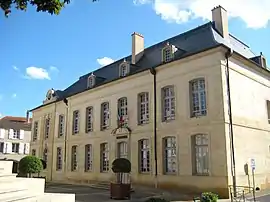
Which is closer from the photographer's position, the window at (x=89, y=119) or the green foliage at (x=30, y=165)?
the green foliage at (x=30, y=165)

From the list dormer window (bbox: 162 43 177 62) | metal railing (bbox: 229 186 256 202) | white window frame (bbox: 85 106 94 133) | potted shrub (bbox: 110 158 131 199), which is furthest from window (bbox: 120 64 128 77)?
metal railing (bbox: 229 186 256 202)

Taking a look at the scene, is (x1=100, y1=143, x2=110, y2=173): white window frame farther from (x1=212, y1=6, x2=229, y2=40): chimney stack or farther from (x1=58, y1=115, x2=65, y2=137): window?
(x1=212, y1=6, x2=229, y2=40): chimney stack

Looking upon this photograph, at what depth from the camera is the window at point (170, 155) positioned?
15481mm

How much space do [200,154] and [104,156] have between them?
7724 mm

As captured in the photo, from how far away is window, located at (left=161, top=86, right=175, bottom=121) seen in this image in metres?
16.1

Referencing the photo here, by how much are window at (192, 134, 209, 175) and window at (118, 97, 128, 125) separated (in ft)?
17.7

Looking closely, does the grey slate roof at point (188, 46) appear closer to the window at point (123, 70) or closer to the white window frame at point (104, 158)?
the window at point (123, 70)

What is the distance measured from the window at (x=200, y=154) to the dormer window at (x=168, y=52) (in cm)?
466

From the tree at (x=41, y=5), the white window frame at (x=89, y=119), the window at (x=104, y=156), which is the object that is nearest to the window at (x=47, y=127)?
the white window frame at (x=89, y=119)

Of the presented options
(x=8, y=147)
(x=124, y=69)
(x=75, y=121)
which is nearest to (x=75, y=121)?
(x=75, y=121)

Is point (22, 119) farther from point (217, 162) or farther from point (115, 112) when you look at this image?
point (217, 162)

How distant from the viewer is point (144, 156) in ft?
56.0

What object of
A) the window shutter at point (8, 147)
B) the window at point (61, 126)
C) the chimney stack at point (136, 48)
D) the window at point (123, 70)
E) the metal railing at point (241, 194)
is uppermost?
the chimney stack at point (136, 48)

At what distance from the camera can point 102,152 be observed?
20125mm
